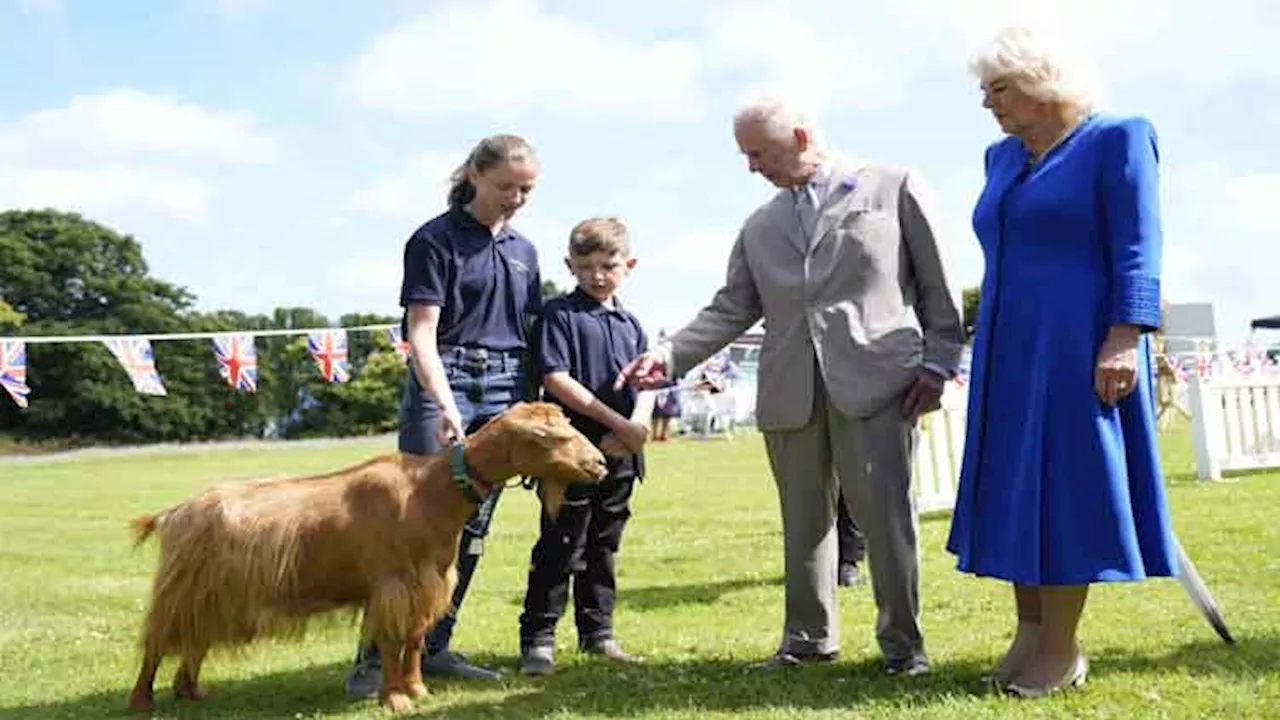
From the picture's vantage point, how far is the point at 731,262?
5680mm

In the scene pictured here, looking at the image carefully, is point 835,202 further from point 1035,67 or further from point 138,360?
point 138,360

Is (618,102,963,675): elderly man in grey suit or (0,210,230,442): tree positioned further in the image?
(0,210,230,442): tree

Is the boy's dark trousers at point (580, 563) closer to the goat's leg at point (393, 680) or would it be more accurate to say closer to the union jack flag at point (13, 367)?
the goat's leg at point (393, 680)

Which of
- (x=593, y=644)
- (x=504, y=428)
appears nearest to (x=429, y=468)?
(x=504, y=428)

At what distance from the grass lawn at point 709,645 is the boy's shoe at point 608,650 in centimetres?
10

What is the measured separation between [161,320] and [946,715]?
207ft

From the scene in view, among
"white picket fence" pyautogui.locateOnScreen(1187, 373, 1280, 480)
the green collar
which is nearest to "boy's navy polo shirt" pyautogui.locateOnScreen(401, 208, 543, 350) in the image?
the green collar

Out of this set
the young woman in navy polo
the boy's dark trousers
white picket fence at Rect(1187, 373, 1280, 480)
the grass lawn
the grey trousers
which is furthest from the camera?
white picket fence at Rect(1187, 373, 1280, 480)

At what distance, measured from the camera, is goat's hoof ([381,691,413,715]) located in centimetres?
499

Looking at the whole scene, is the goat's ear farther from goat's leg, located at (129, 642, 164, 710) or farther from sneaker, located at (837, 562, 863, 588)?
sneaker, located at (837, 562, 863, 588)

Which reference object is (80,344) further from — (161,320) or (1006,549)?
(1006,549)

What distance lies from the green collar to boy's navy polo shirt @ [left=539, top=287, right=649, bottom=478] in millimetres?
767

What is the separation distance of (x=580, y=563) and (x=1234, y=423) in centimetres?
1286

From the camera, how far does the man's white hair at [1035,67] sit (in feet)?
14.6
